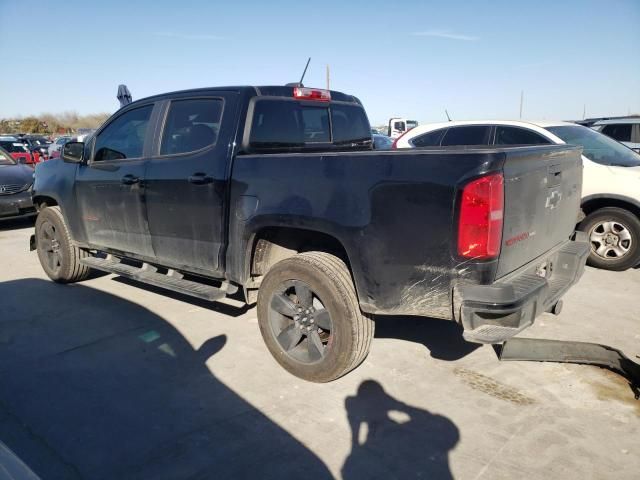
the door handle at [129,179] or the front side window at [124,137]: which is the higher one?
the front side window at [124,137]

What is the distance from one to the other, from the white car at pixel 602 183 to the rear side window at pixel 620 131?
5.67m

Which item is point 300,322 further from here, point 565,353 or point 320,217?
point 565,353

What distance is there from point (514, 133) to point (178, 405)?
538cm

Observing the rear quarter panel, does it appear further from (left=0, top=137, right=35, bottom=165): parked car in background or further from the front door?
(left=0, top=137, right=35, bottom=165): parked car in background

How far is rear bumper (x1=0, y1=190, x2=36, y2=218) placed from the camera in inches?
342

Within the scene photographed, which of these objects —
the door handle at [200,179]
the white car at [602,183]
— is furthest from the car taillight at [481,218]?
the white car at [602,183]

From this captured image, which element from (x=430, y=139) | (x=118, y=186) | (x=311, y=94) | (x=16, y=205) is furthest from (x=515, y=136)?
(x=16, y=205)

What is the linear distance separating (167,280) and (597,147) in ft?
18.2

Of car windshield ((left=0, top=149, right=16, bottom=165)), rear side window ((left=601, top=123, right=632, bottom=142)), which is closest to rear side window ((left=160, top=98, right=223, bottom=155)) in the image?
car windshield ((left=0, top=149, right=16, bottom=165))

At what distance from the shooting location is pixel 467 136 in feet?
21.6

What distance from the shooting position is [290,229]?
329 centimetres

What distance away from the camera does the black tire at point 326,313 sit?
2.91 m

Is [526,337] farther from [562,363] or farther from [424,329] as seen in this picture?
[424,329]

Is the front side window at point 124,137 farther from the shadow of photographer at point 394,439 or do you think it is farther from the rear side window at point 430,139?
the rear side window at point 430,139
